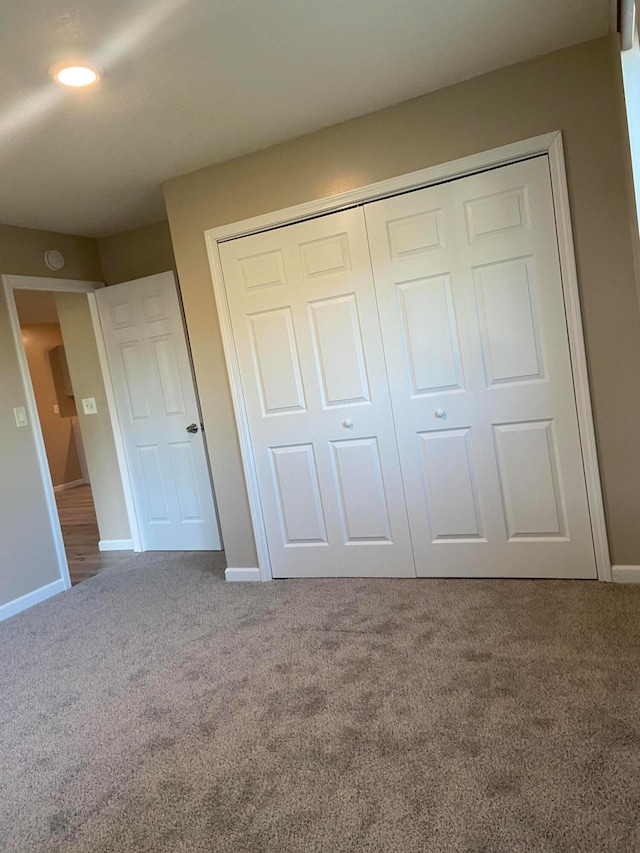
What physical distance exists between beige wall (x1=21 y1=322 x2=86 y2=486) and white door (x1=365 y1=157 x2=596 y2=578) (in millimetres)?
6786

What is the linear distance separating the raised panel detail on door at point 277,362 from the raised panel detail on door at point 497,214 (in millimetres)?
1041

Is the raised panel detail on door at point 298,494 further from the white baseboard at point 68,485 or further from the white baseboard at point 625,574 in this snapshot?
the white baseboard at point 68,485

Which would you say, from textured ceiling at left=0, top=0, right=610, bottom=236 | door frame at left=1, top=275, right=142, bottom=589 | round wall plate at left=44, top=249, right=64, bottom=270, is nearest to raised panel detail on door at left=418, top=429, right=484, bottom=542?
textured ceiling at left=0, top=0, right=610, bottom=236

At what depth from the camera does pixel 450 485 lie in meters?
3.07

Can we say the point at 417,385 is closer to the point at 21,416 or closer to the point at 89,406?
A: the point at 21,416

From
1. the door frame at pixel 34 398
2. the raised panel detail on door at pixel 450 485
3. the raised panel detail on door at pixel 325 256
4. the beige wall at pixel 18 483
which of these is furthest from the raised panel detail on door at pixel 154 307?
the raised panel detail on door at pixel 450 485

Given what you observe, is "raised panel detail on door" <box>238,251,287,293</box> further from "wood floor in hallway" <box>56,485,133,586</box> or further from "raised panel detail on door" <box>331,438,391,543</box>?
"wood floor in hallway" <box>56,485,133,586</box>

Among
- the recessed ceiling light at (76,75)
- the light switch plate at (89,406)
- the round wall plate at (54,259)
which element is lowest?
the light switch plate at (89,406)

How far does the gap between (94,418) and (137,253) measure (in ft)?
4.34

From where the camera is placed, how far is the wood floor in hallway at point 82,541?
4.42 meters

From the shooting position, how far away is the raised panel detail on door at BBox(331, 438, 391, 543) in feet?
10.6

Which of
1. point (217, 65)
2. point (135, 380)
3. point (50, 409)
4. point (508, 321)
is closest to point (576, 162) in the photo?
point (508, 321)

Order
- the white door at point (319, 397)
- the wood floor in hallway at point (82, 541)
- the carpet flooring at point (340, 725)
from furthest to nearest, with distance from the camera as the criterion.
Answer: the wood floor in hallway at point (82, 541)
the white door at point (319, 397)
the carpet flooring at point (340, 725)

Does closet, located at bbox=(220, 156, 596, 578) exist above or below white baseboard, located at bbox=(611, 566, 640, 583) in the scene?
above
